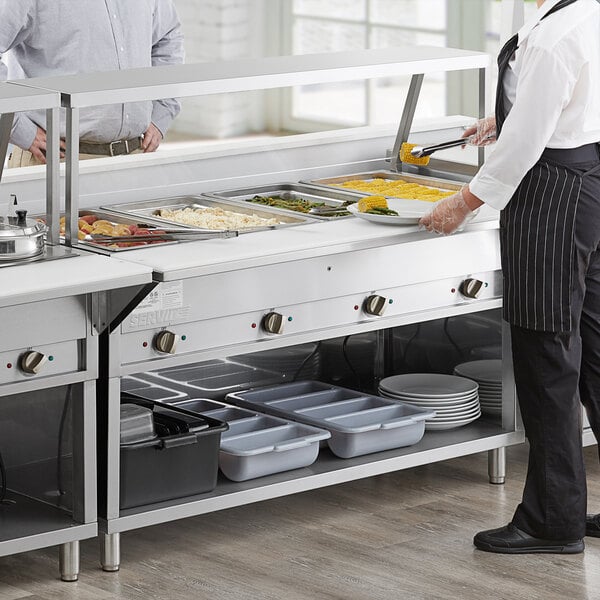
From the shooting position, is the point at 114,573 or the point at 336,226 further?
the point at 336,226

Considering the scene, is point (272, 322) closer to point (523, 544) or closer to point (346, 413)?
point (346, 413)

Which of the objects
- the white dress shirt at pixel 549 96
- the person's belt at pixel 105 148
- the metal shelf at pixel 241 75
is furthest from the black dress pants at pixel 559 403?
the person's belt at pixel 105 148

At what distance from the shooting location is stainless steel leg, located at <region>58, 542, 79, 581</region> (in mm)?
3178

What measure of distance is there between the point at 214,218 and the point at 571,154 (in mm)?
933

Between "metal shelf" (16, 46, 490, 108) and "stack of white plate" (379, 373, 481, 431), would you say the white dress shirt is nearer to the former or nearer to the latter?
"metal shelf" (16, 46, 490, 108)

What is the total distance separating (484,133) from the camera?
372 cm

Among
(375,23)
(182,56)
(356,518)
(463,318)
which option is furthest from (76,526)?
(375,23)

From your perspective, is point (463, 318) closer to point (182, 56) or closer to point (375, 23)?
point (182, 56)

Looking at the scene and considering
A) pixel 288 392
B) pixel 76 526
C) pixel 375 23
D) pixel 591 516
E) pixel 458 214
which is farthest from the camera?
pixel 375 23

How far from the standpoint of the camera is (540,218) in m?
3.22

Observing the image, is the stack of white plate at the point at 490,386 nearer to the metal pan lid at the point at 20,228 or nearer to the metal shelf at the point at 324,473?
the metal shelf at the point at 324,473

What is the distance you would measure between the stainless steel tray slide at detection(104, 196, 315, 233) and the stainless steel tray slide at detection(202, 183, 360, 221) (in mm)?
41

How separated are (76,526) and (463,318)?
142 cm

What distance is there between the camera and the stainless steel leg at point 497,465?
153 inches
